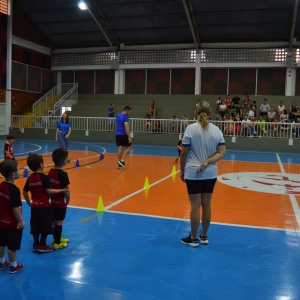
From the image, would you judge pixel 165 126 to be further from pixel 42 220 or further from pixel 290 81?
pixel 42 220

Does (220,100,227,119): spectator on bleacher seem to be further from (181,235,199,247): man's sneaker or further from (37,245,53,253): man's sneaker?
(37,245,53,253): man's sneaker

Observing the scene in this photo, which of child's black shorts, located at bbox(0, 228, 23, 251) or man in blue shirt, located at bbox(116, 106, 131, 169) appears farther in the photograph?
man in blue shirt, located at bbox(116, 106, 131, 169)

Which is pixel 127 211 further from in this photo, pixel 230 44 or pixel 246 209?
pixel 230 44

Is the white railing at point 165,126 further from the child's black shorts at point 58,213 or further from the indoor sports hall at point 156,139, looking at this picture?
the child's black shorts at point 58,213

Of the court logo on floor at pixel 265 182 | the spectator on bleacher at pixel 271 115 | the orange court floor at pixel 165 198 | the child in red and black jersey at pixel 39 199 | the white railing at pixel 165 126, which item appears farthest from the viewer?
the spectator on bleacher at pixel 271 115

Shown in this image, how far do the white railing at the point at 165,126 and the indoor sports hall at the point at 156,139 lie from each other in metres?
0.10

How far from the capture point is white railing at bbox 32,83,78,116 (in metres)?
28.3

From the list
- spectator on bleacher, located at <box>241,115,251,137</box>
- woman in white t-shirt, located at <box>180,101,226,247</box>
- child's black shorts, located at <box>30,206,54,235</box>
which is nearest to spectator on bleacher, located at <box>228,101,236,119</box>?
spectator on bleacher, located at <box>241,115,251,137</box>

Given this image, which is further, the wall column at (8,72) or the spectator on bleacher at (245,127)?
the wall column at (8,72)

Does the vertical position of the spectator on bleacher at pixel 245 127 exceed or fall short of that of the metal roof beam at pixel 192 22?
it falls short

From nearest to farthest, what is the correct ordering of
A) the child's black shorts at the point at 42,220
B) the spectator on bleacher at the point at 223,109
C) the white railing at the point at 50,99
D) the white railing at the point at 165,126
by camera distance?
1. the child's black shorts at the point at 42,220
2. the white railing at the point at 165,126
3. the spectator on bleacher at the point at 223,109
4. the white railing at the point at 50,99

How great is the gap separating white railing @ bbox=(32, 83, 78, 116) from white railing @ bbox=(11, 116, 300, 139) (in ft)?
9.13

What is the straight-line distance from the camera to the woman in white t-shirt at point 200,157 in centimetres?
399

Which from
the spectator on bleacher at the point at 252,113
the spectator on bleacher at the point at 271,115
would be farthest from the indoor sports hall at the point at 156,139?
the spectator on bleacher at the point at 252,113
